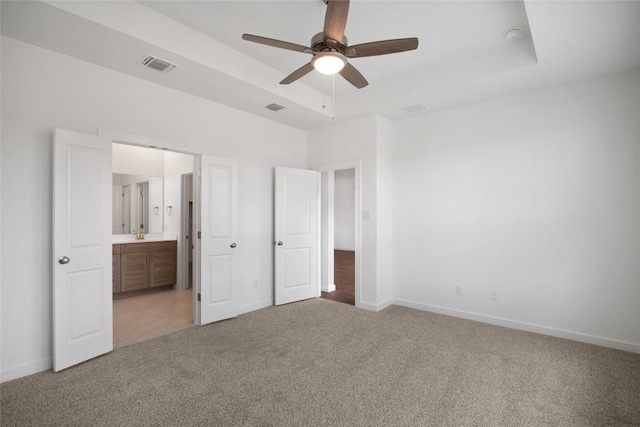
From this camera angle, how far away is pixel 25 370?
2600 mm

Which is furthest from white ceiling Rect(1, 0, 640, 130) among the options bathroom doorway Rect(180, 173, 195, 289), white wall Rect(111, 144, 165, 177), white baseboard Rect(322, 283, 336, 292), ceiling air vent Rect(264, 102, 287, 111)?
white baseboard Rect(322, 283, 336, 292)

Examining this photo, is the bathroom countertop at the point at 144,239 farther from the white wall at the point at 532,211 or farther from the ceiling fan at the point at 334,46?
the ceiling fan at the point at 334,46

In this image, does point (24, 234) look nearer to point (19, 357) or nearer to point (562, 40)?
point (19, 357)

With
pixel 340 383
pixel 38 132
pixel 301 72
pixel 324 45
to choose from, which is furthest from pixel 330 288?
pixel 38 132

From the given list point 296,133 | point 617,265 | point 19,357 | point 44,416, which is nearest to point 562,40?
point 617,265

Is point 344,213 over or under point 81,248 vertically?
over

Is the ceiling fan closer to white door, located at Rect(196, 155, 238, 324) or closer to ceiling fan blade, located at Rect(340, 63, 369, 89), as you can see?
ceiling fan blade, located at Rect(340, 63, 369, 89)

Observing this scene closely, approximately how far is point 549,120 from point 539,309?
6.79 feet

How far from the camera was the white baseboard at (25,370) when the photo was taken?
251 cm

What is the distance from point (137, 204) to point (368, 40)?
4871mm

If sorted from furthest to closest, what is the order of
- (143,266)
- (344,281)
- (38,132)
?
(344,281) < (143,266) < (38,132)

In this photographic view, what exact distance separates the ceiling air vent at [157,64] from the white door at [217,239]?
1.02 meters

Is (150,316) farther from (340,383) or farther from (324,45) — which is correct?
(324,45)

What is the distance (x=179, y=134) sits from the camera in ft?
12.1
